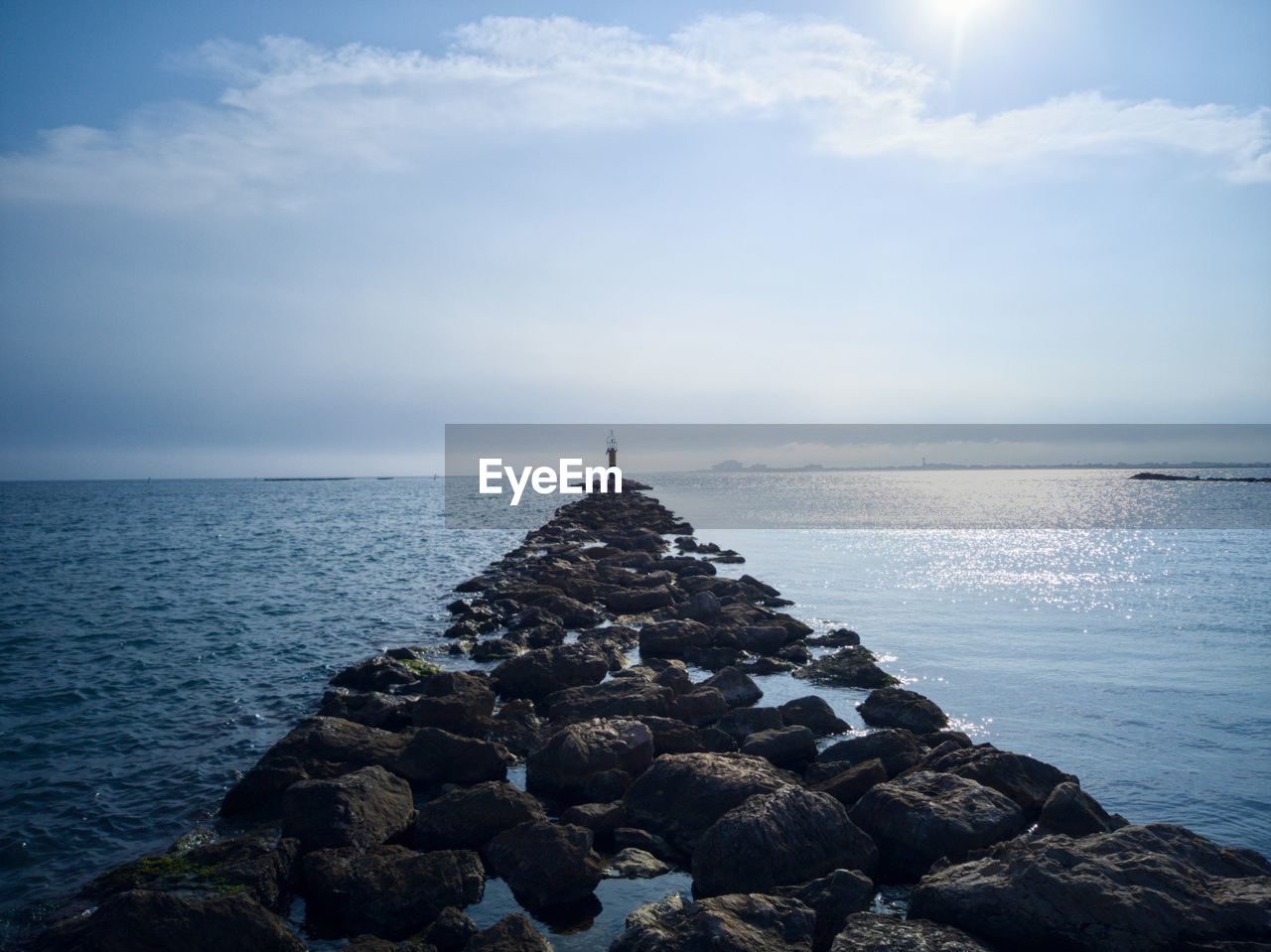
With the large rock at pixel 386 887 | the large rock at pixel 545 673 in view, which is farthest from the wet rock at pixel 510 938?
the large rock at pixel 545 673

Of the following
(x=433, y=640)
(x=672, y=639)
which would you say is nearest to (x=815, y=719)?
(x=672, y=639)

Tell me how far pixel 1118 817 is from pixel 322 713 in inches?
390

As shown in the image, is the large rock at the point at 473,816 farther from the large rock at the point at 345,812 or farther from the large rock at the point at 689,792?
the large rock at the point at 689,792

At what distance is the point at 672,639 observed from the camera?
52.9ft

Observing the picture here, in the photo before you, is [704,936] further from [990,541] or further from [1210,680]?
[990,541]

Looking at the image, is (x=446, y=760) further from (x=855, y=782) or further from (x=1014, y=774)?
(x=1014, y=774)

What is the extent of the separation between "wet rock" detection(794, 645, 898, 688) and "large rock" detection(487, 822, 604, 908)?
7.56 m

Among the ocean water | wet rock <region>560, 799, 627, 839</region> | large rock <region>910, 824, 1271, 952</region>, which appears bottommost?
the ocean water

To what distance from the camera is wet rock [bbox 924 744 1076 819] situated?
8.10m

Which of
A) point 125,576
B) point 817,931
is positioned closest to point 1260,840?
point 817,931

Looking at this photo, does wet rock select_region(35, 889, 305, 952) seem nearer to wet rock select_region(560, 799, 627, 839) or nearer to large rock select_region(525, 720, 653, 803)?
wet rock select_region(560, 799, 627, 839)

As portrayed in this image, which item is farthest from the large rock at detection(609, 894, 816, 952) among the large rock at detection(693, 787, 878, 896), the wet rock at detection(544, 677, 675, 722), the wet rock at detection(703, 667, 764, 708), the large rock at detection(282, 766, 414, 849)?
the wet rock at detection(703, 667, 764, 708)

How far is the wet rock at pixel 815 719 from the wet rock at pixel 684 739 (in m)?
1.28

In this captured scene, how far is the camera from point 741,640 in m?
16.4
